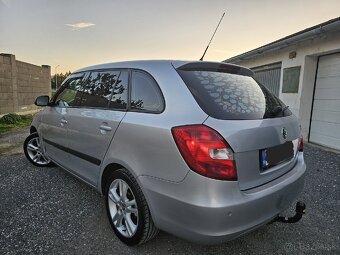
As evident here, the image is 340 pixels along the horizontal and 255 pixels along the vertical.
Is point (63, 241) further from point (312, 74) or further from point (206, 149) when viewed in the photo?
point (312, 74)

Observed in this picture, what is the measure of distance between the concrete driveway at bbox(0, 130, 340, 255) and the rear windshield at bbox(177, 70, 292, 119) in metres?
1.22

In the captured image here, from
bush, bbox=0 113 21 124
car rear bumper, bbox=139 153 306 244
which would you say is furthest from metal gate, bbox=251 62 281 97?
bush, bbox=0 113 21 124

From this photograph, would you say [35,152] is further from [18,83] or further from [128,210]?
[18,83]

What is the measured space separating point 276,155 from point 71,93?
2673 millimetres

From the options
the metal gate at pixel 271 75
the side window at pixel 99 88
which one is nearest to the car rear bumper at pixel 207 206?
the side window at pixel 99 88

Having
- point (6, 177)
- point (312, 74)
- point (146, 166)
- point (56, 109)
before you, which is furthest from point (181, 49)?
point (146, 166)

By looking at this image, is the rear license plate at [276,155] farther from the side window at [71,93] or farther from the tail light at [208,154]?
the side window at [71,93]

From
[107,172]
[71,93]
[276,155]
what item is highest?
[71,93]

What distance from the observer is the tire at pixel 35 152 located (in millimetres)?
4594

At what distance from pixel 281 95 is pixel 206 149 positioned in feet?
24.7

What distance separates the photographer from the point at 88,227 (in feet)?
8.89

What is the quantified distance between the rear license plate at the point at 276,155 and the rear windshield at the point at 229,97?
270mm

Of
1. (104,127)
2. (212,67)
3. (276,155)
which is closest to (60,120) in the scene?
(104,127)

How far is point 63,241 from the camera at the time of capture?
245 cm
